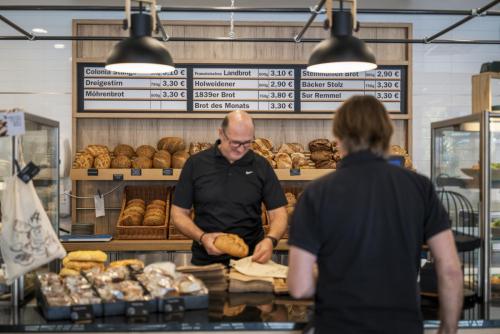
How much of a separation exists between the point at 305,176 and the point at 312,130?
652mm

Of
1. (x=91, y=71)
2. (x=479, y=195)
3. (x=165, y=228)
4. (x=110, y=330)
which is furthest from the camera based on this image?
(x=91, y=71)

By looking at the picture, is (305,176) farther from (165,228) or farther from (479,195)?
(479,195)

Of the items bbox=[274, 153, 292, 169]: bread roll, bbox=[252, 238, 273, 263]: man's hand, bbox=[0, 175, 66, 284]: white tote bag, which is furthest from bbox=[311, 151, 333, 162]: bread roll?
bbox=[0, 175, 66, 284]: white tote bag

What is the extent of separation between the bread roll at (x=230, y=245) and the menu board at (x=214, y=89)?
8.29 ft

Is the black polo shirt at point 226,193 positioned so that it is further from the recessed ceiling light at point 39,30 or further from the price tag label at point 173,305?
the recessed ceiling light at point 39,30

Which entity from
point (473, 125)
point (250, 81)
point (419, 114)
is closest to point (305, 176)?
point (250, 81)

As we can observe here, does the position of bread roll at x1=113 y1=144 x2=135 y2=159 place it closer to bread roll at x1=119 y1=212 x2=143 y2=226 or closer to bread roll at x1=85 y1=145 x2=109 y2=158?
bread roll at x1=85 y1=145 x2=109 y2=158

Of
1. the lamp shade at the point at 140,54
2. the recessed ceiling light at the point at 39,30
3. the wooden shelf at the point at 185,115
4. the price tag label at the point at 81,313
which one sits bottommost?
the price tag label at the point at 81,313

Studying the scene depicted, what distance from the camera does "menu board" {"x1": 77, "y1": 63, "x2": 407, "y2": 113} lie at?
5.32m

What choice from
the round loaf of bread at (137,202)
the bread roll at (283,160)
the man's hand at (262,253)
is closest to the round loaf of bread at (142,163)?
the round loaf of bread at (137,202)

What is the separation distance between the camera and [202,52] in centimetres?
541

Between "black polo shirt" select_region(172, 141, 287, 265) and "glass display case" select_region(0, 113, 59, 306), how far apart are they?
0.65 metres

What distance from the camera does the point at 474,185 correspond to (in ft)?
9.21

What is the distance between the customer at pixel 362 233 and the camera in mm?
1819
